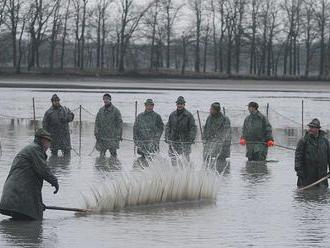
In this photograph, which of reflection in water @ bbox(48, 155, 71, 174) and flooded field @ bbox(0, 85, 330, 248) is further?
reflection in water @ bbox(48, 155, 71, 174)

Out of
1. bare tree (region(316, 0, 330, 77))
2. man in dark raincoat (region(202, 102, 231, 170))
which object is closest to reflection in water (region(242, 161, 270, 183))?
man in dark raincoat (region(202, 102, 231, 170))

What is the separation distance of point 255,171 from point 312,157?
3.81 m

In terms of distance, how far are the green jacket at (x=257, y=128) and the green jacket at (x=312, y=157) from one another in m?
5.05

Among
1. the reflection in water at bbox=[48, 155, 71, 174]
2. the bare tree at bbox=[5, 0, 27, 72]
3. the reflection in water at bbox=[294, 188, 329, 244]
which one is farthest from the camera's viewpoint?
the bare tree at bbox=[5, 0, 27, 72]

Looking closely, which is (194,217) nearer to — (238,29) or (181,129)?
(181,129)

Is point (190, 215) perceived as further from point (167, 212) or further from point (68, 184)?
point (68, 184)

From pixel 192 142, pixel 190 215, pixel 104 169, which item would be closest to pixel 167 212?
pixel 190 215

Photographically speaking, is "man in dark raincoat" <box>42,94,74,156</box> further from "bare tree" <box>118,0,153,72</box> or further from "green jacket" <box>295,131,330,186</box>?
"bare tree" <box>118,0,153,72</box>

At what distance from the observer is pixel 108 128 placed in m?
25.1

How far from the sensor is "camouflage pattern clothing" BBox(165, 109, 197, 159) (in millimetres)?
23641

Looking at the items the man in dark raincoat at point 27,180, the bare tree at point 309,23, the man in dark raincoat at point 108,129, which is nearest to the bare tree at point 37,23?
the bare tree at point 309,23

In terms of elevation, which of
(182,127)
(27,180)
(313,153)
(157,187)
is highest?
(182,127)

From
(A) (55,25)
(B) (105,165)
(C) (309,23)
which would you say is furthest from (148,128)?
(C) (309,23)

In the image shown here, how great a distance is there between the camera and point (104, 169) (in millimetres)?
21688
